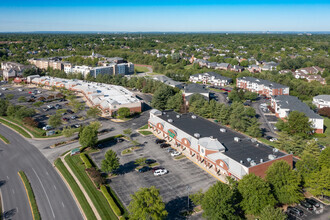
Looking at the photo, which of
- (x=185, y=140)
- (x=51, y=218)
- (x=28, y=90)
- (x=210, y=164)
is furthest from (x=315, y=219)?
(x=28, y=90)

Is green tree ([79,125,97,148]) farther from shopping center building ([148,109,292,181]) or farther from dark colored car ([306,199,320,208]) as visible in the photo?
dark colored car ([306,199,320,208])

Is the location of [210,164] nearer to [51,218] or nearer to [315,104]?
[51,218]

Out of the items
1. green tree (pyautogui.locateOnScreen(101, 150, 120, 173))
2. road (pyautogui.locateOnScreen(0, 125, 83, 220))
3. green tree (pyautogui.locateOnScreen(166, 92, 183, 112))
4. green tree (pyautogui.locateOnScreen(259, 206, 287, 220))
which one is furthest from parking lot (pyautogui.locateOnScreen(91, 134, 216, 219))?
green tree (pyautogui.locateOnScreen(166, 92, 183, 112))

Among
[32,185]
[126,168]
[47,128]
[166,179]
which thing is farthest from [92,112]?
[166,179]

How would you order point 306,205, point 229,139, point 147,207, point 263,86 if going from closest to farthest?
point 147,207
point 306,205
point 229,139
point 263,86

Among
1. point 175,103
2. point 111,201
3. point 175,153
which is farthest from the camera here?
point 175,103

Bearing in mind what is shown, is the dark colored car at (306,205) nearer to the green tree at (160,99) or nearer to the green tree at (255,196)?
the green tree at (255,196)

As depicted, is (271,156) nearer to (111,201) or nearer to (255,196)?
(255,196)
